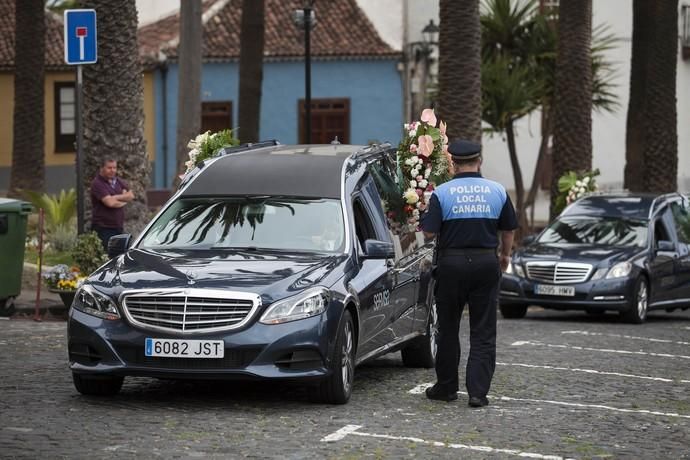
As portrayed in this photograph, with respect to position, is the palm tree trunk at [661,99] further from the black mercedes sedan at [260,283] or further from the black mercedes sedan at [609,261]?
the black mercedes sedan at [260,283]

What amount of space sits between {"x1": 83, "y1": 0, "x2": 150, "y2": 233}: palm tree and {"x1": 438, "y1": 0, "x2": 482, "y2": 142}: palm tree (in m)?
5.74

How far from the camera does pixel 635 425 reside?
10352mm

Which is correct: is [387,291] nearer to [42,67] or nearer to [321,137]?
[42,67]

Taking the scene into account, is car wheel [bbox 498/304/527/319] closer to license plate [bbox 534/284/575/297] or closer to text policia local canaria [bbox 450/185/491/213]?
license plate [bbox 534/284/575/297]

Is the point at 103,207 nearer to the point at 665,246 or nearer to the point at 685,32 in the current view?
the point at 665,246

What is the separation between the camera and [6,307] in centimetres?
1775

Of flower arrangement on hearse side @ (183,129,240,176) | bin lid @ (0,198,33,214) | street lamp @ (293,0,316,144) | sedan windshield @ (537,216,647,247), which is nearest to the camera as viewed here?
flower arrangement on hearse side @ (183,129,240,176)

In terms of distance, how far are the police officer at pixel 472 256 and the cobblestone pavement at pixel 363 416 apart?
412 millimetres

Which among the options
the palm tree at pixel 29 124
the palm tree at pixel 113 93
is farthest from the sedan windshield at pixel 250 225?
the palm tree at pixel 29 124

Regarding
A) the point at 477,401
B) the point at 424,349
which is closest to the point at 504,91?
the point at 424,349

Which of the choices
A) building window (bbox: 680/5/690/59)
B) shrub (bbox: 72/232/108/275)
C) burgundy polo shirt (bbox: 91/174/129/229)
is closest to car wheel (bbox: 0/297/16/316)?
shrub (bbox: 72/232/108/275)

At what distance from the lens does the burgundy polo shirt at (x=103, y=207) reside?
60.6 ft

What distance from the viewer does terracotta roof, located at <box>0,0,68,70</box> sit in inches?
1784

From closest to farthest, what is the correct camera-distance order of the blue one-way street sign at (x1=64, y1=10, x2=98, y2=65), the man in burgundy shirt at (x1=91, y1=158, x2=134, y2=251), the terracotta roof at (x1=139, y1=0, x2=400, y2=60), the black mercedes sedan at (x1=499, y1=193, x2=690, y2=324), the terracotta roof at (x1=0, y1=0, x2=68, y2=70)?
the blue one-way street sign at (x1=64, y1=10, x2=98, y2=65), the man in burgundy shirt at (x1=91, y1=158, x2=134, y2=251), the black mercedes sedan at (x1=499, y1=193, x2=690, y2=324), the terracotta roof at (x1=0, y1=0, x2=68, y2=70), the terracotta roof at (x1=139, y1=0, x2=400, y2=60)
